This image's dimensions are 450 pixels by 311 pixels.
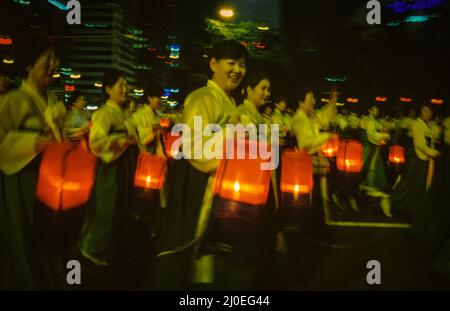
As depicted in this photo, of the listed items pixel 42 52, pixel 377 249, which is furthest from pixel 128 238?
pixel 377 249

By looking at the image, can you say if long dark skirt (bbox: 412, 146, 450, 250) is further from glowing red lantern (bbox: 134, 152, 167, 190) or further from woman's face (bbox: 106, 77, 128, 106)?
woman's face (bbox: 106, 77, 128, 106)

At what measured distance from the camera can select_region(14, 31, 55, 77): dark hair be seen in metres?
3.13

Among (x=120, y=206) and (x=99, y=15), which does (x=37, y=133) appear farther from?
(x=99, y=15)

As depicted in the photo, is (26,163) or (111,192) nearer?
(26,163)

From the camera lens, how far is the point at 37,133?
3.07m

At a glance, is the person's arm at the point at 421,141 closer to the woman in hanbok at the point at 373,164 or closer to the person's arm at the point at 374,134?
the person's arm at the point at 374,134

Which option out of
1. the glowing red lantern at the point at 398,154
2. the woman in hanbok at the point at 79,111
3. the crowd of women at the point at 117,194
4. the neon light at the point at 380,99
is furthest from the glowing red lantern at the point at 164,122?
the neon light at the point at 380,99

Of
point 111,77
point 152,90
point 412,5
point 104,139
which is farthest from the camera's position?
point 412,5

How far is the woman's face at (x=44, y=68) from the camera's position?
3107mm

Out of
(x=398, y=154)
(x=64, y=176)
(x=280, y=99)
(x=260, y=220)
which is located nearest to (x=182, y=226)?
(x=260, y=220)

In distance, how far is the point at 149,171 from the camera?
16.0ft

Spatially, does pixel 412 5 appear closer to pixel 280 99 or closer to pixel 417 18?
pixel 417 18

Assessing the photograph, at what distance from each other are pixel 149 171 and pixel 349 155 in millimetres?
3573

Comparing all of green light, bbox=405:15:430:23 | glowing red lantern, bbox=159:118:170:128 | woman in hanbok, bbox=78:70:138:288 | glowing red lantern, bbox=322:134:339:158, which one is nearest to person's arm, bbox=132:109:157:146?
Result: woman in hanbok, bbox=78:70:138:288
